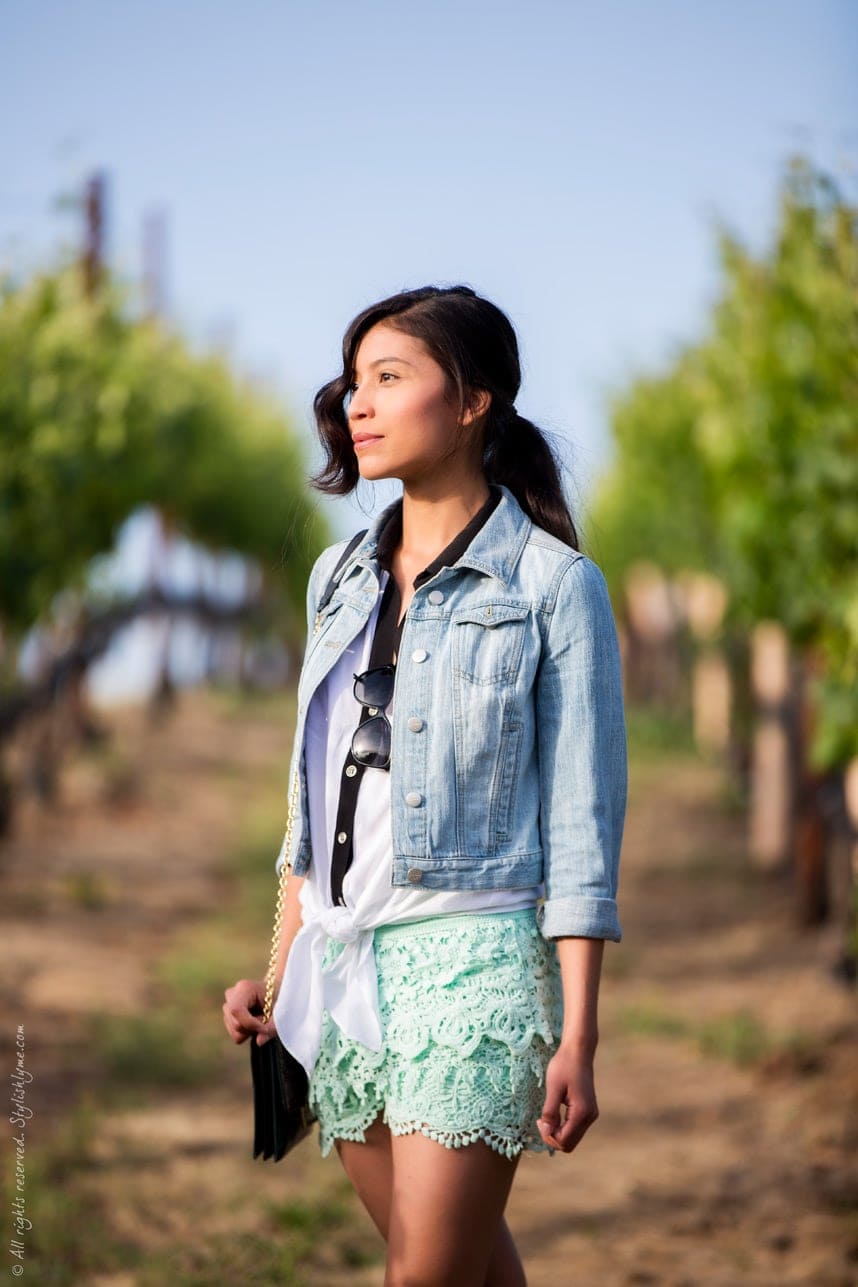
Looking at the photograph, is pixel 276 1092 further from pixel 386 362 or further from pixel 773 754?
pixel 773 754

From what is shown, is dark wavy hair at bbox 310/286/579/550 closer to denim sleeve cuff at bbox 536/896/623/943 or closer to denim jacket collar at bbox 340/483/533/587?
denim jacket collar at bbox 340/483/533/587

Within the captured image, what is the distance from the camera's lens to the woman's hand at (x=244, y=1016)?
2.56 metres

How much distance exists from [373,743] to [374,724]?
33 mm

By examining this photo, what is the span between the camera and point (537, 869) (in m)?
2.41

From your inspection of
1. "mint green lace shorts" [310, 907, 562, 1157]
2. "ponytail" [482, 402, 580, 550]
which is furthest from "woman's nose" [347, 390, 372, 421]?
"mint green lace shorts" [310, 907, 562, 1157]

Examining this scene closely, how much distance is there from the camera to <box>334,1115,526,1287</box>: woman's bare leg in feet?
8.14

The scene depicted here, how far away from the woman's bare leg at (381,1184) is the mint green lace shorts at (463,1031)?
5cm

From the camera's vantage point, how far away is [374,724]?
249 centimetres

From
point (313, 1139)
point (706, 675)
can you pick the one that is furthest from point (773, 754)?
point (706, 675)

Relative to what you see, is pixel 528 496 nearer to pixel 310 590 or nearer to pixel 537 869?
pixel 310 590

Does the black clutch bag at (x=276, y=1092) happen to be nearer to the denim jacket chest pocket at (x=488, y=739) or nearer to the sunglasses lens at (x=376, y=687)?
the sunglasses lens at (x=376, y=687)

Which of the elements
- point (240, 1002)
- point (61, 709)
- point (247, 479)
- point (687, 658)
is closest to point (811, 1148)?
point (240, 1002)

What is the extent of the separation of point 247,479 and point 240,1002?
25101mm

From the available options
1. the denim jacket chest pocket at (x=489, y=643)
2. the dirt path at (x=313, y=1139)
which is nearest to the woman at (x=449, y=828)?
the denim jacket chest pocket at (x=489, y=643)
